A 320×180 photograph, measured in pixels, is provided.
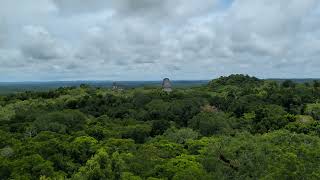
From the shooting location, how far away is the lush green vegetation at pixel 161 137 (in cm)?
5812

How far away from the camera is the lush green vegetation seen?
191 ft

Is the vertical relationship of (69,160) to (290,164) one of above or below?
below

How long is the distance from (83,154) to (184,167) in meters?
22.7

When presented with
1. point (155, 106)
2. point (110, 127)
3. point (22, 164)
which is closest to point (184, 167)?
point (22, 164)

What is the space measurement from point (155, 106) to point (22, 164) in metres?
78.4

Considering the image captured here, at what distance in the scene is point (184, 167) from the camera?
59969 mm

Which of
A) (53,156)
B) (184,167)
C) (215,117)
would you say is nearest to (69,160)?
(53,156)

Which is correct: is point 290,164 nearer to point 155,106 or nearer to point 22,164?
point 22,164

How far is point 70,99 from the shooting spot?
509ft

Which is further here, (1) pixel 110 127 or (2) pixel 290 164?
(1) pixel 110 127

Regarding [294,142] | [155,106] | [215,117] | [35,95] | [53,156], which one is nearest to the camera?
[53,156]

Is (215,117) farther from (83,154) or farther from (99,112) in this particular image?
(83,154)

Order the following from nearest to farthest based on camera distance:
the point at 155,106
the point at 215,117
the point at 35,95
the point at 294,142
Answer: the point at 294,142
the point at 215,117
the point at 155,106
the point at 35,95

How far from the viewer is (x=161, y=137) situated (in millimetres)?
97375
